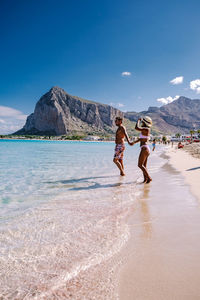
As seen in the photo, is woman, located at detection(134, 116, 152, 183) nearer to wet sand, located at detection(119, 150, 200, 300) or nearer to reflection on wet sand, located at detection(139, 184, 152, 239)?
reflection on wet sand, located at detection(139, 184, 152, 239)

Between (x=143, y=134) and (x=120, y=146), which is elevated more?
(x=143, y=134)

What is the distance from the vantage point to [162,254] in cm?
234

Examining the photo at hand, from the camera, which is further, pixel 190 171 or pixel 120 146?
pixel 190 171

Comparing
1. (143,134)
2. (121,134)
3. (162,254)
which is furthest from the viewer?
(121,134)

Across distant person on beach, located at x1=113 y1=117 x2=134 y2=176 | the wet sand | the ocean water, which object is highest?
distant person on beach, located at x1=113 y1=117 x2=134 y2=176

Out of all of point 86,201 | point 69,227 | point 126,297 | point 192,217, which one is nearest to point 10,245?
point 69,227

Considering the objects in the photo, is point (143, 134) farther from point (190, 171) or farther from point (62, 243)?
point (62, 243)

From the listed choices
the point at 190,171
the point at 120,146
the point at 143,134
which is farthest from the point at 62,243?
the point at 190,171

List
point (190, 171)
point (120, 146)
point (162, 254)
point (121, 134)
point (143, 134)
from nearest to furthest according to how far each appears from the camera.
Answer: point (162, 254)
point (143, 134)
point (120, 146)
point (121, 134)
point (190, 171)

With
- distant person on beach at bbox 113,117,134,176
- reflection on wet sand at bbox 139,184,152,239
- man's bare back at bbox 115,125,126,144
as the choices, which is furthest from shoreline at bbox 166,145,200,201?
man's bare back at bbox 115,125,126,144

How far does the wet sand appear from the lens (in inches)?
68.4

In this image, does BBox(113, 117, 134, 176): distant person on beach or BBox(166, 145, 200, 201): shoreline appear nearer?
BBox(166, 145, 200, 201): shoreline

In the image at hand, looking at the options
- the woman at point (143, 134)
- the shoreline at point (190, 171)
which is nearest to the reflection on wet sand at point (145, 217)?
the shoreline at point (190, 171)

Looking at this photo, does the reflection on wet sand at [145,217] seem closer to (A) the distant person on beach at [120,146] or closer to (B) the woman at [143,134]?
(B) the woman at [143,134]
